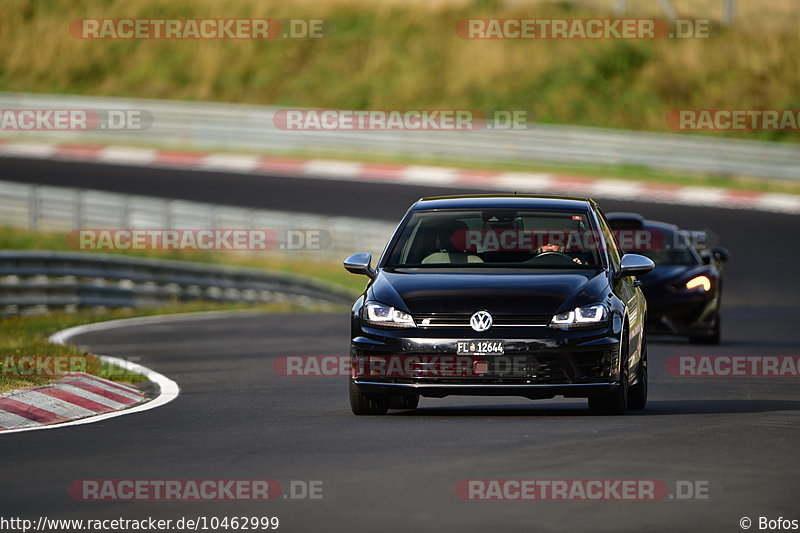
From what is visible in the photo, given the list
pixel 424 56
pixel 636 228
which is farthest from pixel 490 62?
pixel 636 228

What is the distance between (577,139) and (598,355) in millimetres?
30447

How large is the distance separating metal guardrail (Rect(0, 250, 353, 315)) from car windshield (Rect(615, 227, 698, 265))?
923 centimetres

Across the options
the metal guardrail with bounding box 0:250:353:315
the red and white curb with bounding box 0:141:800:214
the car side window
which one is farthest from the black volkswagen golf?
the red and white curb with bounding box 0:141:800:214

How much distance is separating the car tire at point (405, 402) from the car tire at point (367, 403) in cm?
36

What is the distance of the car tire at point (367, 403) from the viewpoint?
36.2 feet

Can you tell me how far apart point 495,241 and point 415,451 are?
2.98 meters

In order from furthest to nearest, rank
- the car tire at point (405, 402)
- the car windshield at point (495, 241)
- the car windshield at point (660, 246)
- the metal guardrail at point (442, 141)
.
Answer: the metal guardrail at point (442, 141)
the car windshield at point (660, 246)
the car tire at point (405, 402)
the car windshield at point (495, 241)

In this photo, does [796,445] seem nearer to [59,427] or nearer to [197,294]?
[59,427]

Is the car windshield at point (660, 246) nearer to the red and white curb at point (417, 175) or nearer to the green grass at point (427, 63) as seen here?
the red and white curb at point (417, 175)

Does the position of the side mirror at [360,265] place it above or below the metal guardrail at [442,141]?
below

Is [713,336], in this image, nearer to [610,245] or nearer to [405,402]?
[610,245]

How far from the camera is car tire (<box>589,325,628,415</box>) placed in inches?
429

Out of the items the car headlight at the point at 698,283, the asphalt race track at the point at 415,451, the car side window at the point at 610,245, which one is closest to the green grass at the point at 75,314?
the asphalt race track at the point at 415,451

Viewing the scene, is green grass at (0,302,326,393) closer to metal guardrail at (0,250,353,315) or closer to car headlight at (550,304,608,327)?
metal guardrail at (0,250,353,315)
